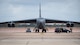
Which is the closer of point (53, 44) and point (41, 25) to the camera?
point (53, 44)

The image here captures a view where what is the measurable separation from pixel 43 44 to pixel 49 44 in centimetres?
32

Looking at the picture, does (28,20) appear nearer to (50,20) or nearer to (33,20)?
(33,20)

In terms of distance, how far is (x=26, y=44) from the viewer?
10469mm

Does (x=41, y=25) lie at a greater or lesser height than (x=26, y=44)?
lesser

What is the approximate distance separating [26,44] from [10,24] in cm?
3015

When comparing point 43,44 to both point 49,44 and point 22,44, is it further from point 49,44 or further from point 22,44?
point 22,44

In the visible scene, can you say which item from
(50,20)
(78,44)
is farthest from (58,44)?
(50,20)

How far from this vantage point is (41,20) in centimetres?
3669

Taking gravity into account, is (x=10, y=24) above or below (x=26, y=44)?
below

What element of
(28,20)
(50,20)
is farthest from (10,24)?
(50,20)

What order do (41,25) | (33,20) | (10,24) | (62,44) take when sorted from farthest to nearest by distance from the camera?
(33,20) < (10,24) < (41,25) < (62,44)

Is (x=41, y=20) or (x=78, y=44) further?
(x=41, y=20)

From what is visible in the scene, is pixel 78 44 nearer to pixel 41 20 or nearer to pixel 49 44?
pixel 49 44

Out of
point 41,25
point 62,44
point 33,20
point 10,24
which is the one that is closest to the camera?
point 62,44
